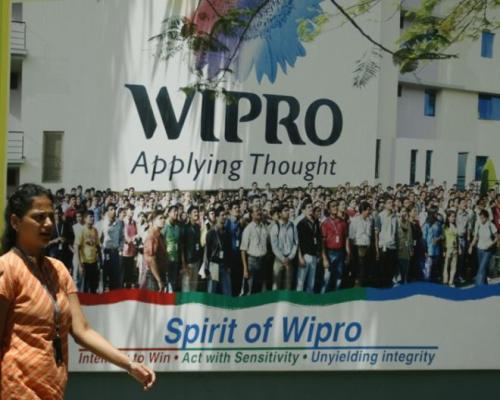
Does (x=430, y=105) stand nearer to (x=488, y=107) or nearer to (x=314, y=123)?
(x=488, y=107)

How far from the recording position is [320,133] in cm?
556

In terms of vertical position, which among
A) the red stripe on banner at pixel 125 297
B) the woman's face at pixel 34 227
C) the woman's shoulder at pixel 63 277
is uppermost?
the woman's face at pixel 34 227

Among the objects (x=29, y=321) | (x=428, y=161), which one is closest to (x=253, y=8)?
(x=428, y=161)

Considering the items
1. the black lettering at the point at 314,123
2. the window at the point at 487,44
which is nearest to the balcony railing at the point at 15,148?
the black lettering at the point at 314,123

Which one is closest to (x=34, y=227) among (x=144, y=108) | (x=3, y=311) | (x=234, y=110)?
(x=3, y=311)

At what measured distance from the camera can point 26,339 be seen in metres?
2.89

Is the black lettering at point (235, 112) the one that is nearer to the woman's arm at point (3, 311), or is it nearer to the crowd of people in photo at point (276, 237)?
the crowd of people in photo at point (276, 237)

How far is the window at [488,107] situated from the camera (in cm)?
590

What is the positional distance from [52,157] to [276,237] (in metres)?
1.64

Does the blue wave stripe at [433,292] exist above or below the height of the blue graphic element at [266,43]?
below

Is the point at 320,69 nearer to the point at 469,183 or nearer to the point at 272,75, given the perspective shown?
the point at 272,75

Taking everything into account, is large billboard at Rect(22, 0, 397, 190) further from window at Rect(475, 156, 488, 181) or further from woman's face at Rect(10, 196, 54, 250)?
woman's face at Rect(10, 196, 54, 250)

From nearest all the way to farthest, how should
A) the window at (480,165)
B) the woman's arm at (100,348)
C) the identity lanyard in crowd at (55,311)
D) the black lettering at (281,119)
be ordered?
the identity lanyard in crowd at (55,311)
the woman's arm at (100,348)
the black lettering at (281,119)
the window at (480,165)

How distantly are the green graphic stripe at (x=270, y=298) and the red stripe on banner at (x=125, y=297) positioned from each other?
0.10 m
